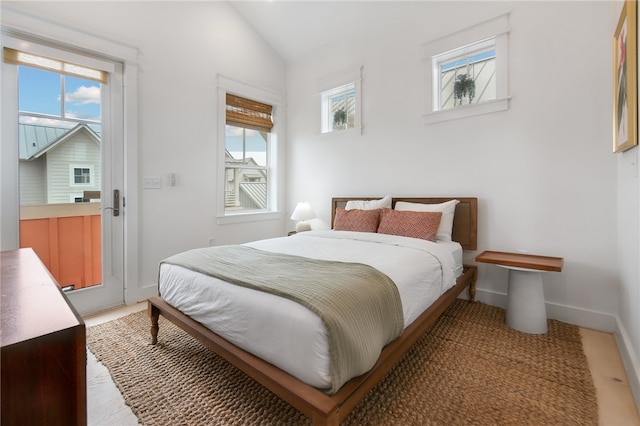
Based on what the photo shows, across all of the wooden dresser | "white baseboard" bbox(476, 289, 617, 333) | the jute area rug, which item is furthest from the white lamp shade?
the wooden dresser

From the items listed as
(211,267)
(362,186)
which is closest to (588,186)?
(362,186)

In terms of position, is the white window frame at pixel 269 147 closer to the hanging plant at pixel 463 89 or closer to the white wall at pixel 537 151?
the white wall at pixel 537 151

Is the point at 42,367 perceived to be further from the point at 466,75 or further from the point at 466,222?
the point at 466,75

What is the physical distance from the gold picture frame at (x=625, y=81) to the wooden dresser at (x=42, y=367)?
8.34 ft

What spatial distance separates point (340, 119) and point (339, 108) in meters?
0.17

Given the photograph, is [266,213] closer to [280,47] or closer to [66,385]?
[280,47]

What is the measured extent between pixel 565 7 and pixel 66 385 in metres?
3.74

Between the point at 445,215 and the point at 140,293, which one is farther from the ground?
the point at 445,215

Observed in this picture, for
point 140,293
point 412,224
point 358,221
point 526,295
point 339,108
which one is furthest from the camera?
point 339,108

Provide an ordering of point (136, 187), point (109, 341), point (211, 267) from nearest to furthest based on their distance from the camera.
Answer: point (211, 267)
point (109, 341)
point (136, 187)

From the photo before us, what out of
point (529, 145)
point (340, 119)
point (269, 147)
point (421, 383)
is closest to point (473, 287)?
point (529, 145)

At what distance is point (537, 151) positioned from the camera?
252 centimetres

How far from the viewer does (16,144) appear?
7.50 ft

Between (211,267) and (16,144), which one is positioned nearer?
(211,267)
